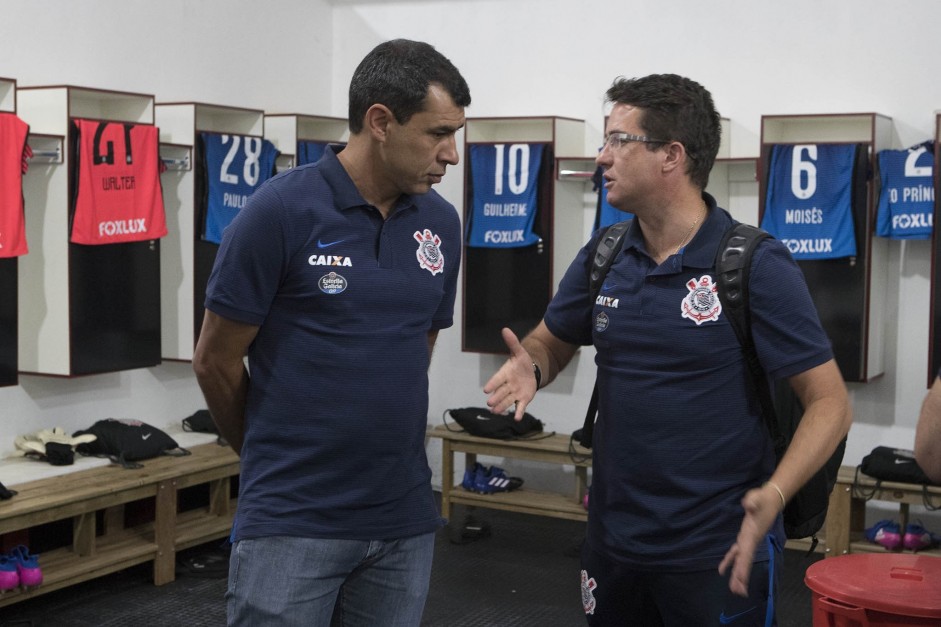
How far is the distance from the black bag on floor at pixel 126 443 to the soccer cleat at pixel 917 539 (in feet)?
11.2

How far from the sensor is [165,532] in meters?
5.10

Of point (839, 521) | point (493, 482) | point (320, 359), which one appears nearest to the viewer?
point (320, 359)

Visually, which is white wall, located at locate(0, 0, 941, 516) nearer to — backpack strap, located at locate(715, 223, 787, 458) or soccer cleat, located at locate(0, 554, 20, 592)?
soccer cleat, located at locate(0, 554, 20, 592)

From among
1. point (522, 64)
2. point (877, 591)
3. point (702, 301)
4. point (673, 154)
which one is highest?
point (522, 64)

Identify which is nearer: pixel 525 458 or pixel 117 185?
pixel 117 185

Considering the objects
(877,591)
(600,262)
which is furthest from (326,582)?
(877,591)

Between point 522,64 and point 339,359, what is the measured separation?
5.10m

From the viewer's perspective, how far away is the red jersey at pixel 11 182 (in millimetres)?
4711

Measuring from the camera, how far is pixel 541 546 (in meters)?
5.88

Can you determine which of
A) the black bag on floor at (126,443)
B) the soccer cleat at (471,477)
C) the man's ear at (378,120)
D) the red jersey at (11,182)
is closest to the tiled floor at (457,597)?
the soccer cleat at (471,477)

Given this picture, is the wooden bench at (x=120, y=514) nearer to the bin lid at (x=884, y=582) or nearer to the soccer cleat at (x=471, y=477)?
the soccer cleat at (x=471, y=477)

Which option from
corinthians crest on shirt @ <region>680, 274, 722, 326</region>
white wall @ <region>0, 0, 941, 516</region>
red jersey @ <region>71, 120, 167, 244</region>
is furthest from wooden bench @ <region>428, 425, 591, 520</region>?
corinthians crest on shirt @ <region>680, 274, 722, 326</region>

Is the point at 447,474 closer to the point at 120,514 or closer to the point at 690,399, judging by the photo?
the point at 120,514

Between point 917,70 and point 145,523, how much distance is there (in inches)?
172
